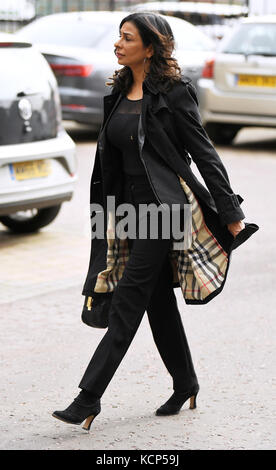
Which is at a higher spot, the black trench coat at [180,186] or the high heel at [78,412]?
the black trench coat at [180,186]

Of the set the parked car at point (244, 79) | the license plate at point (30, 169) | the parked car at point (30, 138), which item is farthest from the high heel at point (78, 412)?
the parked car at point (244, 79)

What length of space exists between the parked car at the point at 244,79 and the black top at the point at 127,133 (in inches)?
373

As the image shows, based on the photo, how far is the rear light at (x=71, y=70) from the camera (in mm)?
13750

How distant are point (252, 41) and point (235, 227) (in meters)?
10.0

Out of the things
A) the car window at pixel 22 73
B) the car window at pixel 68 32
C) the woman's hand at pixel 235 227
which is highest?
the woman's hand at pixel 235 227

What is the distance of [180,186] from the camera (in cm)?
445

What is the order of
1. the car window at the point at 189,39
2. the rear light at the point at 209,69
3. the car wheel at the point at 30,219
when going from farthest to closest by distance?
the car window at the point at 189,39
the rear light at the point at 209,69
the car wheel at the point at 30,219

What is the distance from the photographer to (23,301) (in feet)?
22.2

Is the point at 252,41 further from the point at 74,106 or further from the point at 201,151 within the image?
the point at 201,151

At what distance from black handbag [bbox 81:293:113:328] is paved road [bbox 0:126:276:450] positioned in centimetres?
43

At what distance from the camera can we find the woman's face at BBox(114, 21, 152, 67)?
4.41 meters

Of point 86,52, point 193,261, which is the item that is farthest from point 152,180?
point 86,52

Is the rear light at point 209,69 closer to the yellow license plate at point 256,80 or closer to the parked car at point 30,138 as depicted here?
the yellow license plate at point 256,80
